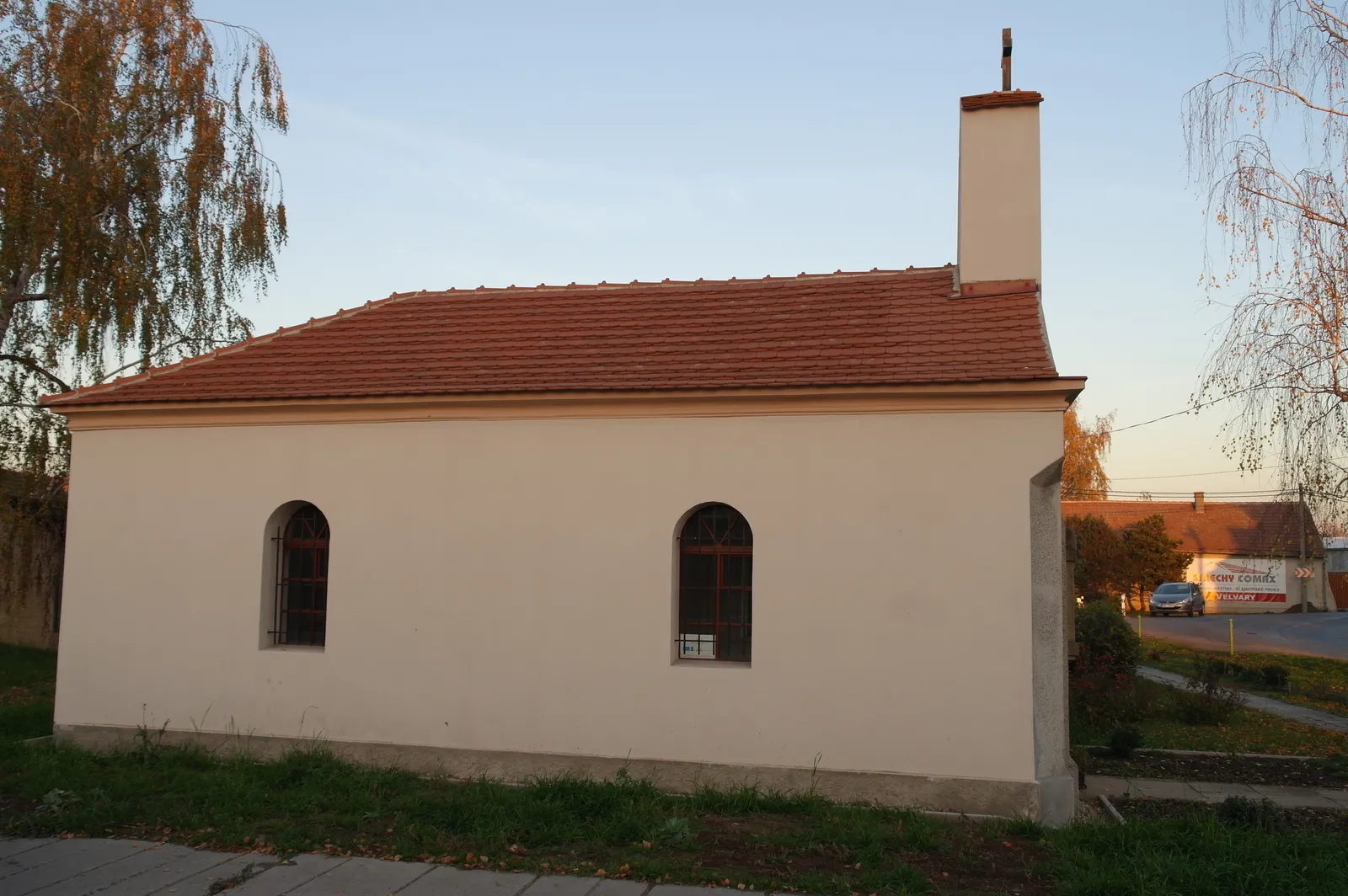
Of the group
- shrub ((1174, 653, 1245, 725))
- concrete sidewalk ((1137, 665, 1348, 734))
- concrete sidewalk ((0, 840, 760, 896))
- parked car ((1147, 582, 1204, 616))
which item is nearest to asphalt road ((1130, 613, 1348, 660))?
parked car ((1147, 582, 1204, 616))

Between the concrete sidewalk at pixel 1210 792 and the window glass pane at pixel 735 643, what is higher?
the window glass pane at pixel 735 643

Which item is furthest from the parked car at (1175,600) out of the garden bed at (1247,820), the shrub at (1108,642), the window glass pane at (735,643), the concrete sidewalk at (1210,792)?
the window glass pane at (735,643)

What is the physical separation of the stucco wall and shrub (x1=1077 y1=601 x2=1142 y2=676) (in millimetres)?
6622

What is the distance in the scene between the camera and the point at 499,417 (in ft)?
34.1

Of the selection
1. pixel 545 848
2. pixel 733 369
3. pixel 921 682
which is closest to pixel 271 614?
pixel 545 848

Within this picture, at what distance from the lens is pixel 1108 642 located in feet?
49.2

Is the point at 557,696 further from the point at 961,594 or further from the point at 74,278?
the point at 74,278

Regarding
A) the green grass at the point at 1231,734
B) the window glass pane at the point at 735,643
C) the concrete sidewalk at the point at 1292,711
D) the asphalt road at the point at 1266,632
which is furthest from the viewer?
the asphalt road at the point at 1266,632

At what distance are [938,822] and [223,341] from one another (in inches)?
615

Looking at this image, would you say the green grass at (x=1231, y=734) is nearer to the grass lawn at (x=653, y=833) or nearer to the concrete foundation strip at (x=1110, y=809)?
the concrete foundation strip at (x=1110, y=809)

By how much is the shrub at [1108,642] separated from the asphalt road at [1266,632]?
14.1m

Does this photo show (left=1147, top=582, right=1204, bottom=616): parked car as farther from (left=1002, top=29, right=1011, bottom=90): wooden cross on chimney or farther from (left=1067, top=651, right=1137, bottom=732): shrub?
(left=1002, top=29, right=1011, bottom=90): wooden cross on chimney

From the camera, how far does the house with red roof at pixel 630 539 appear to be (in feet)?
29.7

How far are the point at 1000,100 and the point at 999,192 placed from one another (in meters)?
1.18
